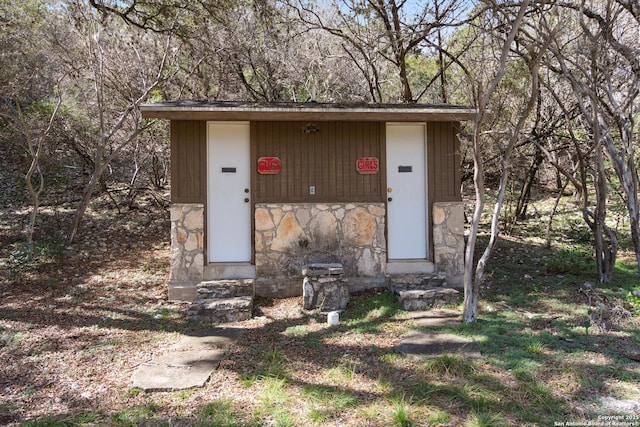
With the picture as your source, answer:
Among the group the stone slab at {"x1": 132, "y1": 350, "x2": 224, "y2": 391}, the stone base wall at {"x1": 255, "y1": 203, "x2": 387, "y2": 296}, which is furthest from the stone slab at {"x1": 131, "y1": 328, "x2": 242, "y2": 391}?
the stone base wall at {"x1": 255, "y1": 203, "x2": 387, "y2": 296}

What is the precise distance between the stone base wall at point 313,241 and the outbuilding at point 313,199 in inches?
0.6

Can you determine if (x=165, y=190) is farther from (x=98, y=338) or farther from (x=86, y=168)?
(x=98, y=338)

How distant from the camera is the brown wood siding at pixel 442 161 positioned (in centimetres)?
648

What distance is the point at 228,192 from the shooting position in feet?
20.6

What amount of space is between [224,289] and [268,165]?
1795 millimetres

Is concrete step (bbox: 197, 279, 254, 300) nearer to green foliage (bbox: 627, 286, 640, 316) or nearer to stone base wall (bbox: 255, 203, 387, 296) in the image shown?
stone base wall (bbox: 255, 203, 387, 296)

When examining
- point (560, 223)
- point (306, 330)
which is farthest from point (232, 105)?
point (560, 223)

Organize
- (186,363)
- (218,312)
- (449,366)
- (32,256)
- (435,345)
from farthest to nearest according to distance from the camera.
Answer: (32,256) < (218,312) < (435,345) < (186,363) < (449,366)

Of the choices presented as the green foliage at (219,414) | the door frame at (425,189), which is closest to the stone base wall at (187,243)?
the door frame at (425,189)

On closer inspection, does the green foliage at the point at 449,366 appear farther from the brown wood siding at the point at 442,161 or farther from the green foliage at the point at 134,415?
the brown wood siding at the point at 442,161

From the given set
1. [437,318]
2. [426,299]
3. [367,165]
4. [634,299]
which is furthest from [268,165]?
[634,299]

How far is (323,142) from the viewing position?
636 centimetres

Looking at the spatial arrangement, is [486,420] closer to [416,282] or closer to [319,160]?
[416,282]

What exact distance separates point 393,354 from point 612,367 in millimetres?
1719
